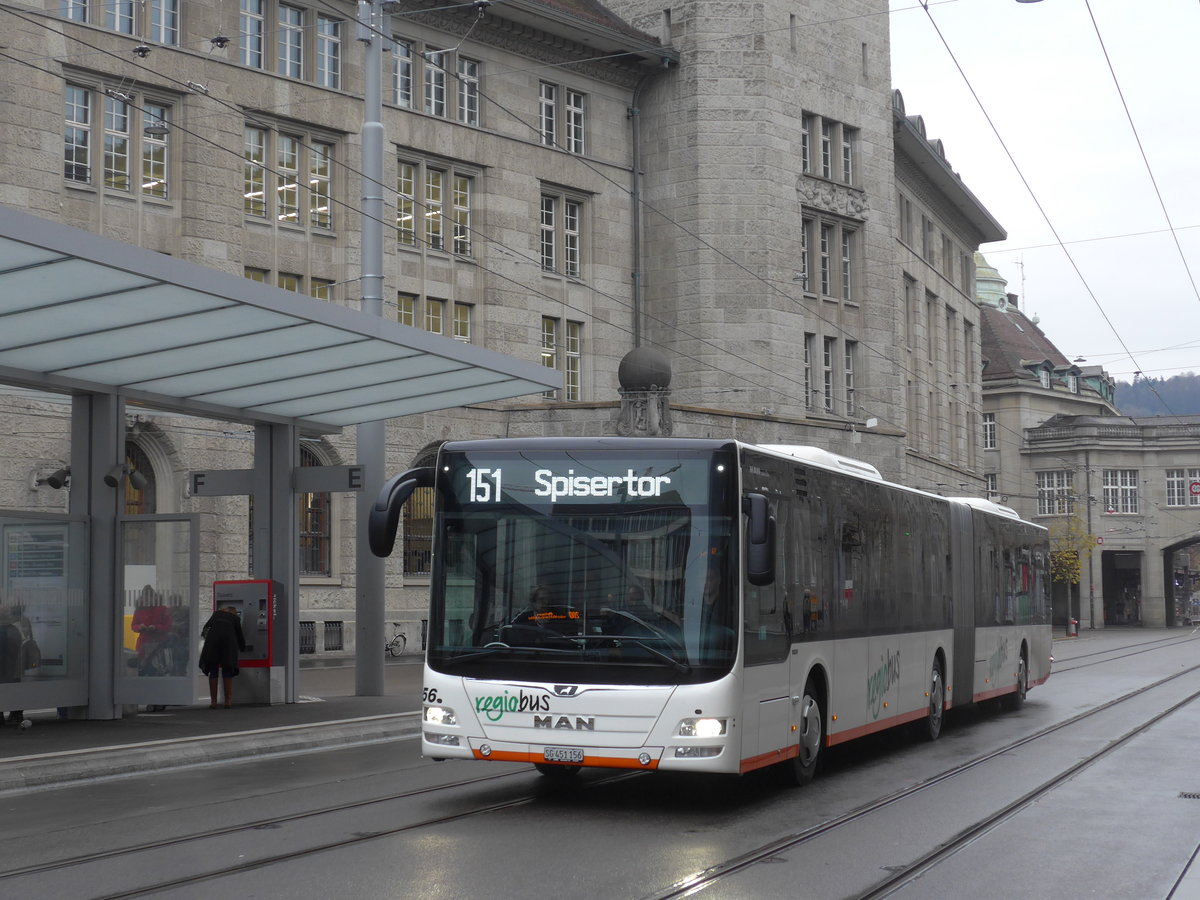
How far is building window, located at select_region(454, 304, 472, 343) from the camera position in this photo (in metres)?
39.3

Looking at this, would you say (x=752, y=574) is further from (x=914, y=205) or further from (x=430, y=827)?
(x=914, y=205)

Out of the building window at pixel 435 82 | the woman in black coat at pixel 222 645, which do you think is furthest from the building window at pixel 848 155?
A: the woman in black coat at pixel 222 645

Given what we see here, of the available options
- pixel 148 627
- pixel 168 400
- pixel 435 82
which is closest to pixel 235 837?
pixel 148 627

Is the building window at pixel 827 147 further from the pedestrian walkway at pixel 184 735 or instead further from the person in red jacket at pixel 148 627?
the person in red jacket at pixel 148 627

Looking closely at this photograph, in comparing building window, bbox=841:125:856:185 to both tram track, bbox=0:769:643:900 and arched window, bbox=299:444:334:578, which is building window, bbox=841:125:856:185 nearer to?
arched window, bbox=299:444:334:578

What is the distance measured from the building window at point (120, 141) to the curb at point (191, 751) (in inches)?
653

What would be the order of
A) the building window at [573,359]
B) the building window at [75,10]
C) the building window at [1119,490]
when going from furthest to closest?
the building window at [1119,490]
the building window at [573,359]
the building window at [75,10]

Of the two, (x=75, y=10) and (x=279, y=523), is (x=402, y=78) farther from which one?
(x=279, y=523)

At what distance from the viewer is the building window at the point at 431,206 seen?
1497 inches

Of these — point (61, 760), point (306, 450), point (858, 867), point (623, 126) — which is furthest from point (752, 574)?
point (623, 126)

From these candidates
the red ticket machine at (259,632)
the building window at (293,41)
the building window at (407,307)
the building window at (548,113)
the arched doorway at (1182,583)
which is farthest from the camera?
the arched doorway at (1182,583)

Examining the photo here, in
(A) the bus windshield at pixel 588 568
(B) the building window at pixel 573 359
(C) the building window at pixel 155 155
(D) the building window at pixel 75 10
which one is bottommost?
(A) the bus windshield at pixel 588 568

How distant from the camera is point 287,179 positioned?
116 feet

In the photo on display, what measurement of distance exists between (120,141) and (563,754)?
81.1ft
